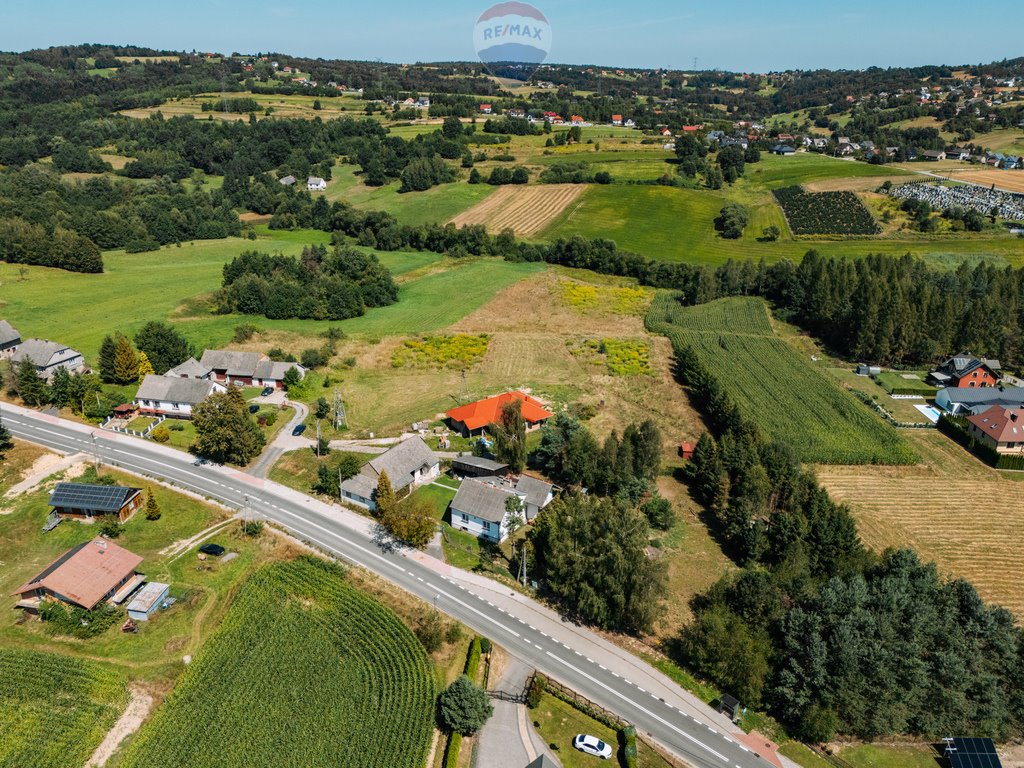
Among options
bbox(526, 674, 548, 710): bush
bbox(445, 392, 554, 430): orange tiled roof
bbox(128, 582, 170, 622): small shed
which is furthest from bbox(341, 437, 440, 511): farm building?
bbox(526, 674, 548, 710): bush

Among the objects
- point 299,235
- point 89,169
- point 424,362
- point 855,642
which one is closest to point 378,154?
point 299,235

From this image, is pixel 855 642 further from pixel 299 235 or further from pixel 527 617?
pixel 299 235

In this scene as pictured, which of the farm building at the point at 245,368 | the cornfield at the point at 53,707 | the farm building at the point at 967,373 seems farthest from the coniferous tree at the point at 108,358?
the farm building at the point at 967,373

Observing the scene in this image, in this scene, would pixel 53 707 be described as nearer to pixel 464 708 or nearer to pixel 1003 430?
pixel 464 708

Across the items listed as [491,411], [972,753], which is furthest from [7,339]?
[972,753]

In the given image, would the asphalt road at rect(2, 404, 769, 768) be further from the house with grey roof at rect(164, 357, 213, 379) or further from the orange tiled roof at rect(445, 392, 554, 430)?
the orange tiled roof at rect(445, 392, 554, 430)

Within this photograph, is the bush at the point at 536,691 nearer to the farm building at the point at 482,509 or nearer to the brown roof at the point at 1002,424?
the farm building at the point at 482,509
